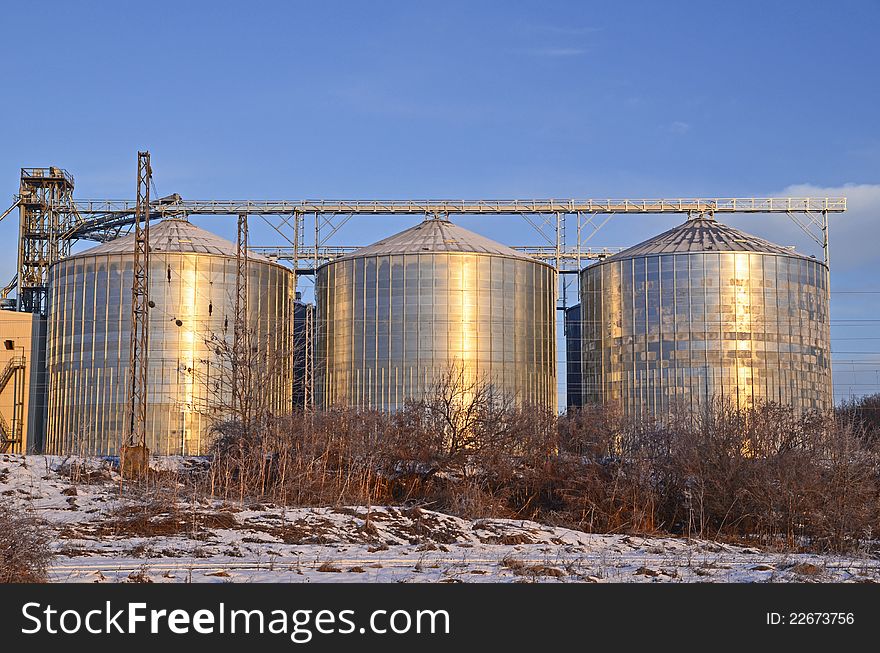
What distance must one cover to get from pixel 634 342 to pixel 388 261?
13027mm

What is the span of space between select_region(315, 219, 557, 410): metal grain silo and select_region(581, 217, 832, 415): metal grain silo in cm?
405

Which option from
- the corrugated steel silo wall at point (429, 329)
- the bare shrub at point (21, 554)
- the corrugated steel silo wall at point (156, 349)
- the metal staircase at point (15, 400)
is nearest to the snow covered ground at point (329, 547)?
the bare shrub at point (21, 554)

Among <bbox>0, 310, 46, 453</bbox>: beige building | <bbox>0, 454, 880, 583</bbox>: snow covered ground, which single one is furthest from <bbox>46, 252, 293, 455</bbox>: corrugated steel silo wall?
<bbox>0, 454, 880, 583</bbox>: snow covered ground

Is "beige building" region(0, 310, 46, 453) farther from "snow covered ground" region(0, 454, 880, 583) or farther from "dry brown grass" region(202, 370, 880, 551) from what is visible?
"snow covered ground" region(0, 454, 880, 583)

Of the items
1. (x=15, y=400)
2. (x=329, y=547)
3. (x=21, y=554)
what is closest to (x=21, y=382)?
(x=15, y=400)

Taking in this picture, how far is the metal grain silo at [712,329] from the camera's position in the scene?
5144 cm

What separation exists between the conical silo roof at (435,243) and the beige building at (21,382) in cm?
1853

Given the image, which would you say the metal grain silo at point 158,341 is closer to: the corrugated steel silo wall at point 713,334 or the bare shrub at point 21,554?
the corrugated steel silo wall at point 713,334

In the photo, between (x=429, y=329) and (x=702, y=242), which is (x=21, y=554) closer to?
(x=429, y=329)

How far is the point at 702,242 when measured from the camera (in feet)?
177

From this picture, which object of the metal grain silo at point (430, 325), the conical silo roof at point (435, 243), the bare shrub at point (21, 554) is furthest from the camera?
the conical silo roof at point (435, 243)

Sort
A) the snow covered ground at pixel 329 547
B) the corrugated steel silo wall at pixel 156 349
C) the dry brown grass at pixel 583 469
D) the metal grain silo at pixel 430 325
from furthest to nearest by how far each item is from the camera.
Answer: the corrugated steel silo wall at pixel 156 349 < the metal grain silo at pixel 430 325 < the dry brown grass at pixel 583 469 < the snow covered ground at pixel 329 547
